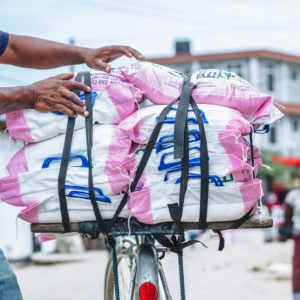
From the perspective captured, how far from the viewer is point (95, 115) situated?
3.31 meters

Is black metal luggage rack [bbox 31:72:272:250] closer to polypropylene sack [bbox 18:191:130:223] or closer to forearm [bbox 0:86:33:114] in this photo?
polypropylene sack [bbox 18:191:130:223]

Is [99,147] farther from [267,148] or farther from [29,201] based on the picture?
[267,148]

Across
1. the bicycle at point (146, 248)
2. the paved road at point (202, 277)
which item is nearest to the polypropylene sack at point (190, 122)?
the bicycle at point (146, 248)

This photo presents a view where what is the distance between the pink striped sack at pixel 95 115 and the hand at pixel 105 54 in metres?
0.26

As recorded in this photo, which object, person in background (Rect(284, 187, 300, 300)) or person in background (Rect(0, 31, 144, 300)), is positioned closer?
person in background (Rect(0, 31, 144, 300))

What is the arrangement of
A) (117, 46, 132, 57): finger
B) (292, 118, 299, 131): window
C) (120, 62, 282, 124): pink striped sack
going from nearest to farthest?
(120, 62, 282, 124): pink striped sack
(117, 46, 132, 57): finger
(292, 118, 299, 131): window

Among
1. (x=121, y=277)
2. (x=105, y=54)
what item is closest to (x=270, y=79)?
(x=121, y=277)

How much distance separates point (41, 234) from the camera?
11.9 ft

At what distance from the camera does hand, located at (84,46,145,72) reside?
3.64 m

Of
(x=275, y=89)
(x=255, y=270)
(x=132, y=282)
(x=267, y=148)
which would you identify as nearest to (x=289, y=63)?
(x=275, y=89)

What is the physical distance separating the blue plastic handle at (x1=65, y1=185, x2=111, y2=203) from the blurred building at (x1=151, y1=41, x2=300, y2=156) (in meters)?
41.1

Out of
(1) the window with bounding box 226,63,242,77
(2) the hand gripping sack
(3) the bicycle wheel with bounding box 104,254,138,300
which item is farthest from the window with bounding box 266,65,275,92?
(2) the hand gripping sack

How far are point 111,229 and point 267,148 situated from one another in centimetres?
4369

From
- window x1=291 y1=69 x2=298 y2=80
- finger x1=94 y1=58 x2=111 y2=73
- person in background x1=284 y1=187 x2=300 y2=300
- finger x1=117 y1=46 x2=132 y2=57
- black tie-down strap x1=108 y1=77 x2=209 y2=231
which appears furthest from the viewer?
window x1=291 y1=69 x2=298 y2=80
